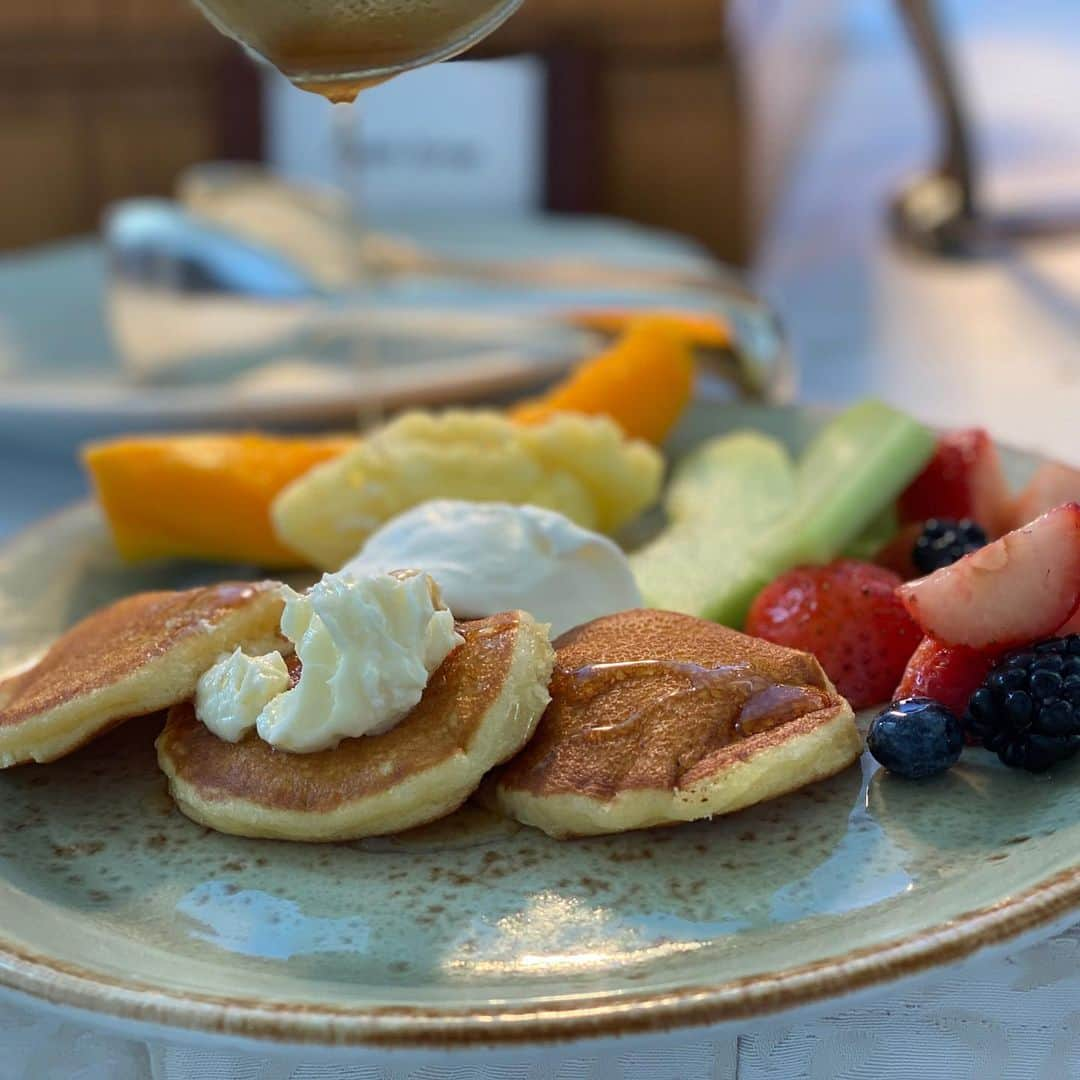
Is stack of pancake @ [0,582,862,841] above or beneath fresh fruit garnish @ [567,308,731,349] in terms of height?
beneath

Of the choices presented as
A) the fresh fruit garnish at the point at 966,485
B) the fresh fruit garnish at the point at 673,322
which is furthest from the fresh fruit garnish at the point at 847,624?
the fresh fruit garnish at the point at 673,322

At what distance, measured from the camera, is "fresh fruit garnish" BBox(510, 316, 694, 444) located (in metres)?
1.45

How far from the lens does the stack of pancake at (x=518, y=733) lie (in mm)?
830

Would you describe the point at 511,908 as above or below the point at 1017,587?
below

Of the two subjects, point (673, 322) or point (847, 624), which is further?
point (673, 322)

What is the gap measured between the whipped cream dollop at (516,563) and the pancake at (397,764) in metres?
0.13

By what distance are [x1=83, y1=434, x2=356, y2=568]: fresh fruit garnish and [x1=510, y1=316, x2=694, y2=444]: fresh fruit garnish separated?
246 millimetres

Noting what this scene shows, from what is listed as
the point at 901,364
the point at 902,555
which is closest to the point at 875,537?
the point at 902,555

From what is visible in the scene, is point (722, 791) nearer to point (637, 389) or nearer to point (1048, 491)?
point (1048, 491)

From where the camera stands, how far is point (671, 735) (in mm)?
852

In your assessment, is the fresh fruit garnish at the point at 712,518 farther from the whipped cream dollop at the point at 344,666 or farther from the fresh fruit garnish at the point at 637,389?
the whipped cream dollop at the point at 344,666

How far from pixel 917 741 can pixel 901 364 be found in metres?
1.29

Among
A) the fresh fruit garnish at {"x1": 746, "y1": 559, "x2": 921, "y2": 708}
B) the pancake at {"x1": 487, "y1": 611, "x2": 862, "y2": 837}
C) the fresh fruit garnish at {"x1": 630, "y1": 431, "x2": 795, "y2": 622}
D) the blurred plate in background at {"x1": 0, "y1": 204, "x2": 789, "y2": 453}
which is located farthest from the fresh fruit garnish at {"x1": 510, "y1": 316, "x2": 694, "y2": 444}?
the pancake at {"x1": 487, "y1": 611, "x2": 862, "y2": 837}

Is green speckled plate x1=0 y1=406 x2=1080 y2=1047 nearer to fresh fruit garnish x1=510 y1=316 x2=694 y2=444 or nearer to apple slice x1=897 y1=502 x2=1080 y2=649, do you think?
apple slice x1=897 y1=502 x2=1080 y2=649
